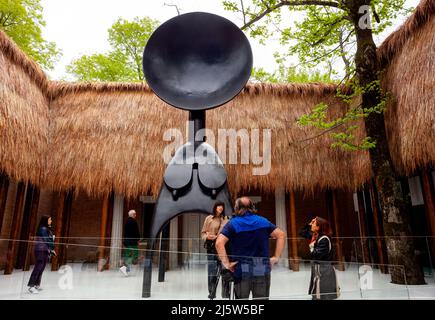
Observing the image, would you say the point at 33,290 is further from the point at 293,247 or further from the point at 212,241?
the point at 293,247

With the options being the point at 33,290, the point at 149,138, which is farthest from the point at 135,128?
the point at 33,290

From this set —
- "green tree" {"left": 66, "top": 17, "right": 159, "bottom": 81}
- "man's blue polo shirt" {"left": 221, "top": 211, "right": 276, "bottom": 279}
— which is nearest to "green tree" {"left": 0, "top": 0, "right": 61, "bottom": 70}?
"green tree" {"left": 66, "top": 17, "right": 159, "bottom": 81}

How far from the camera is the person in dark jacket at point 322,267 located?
2.60m

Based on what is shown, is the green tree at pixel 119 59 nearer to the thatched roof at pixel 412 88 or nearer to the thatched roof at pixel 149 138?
the thatched roof at pixel 149 138

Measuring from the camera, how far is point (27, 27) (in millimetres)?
12320

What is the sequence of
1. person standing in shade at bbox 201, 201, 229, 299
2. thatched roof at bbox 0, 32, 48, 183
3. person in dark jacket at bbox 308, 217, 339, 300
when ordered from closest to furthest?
person in dark jacket at bbox 308, 217, 339, 300, person standing in shade at bbox 201, 201, 229, 299, thatched roof at bbox 0, 32, 48, 183

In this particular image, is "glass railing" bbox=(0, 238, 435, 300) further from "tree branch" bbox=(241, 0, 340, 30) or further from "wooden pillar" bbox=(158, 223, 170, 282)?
"tree branch" bbox=(241, 0, 340, 30)

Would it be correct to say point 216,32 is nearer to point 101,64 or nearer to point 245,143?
point 245,143

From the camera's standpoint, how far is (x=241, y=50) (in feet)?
11.2

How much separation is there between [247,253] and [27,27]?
13.8 metres

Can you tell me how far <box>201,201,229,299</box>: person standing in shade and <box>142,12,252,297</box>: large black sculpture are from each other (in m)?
0.12

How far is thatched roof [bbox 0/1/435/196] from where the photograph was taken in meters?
5.39

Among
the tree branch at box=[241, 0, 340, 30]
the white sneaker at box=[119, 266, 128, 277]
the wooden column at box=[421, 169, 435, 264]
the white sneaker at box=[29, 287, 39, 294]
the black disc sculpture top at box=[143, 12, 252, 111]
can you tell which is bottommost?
the white sneaker at box=[29, 287, 39, 294]
